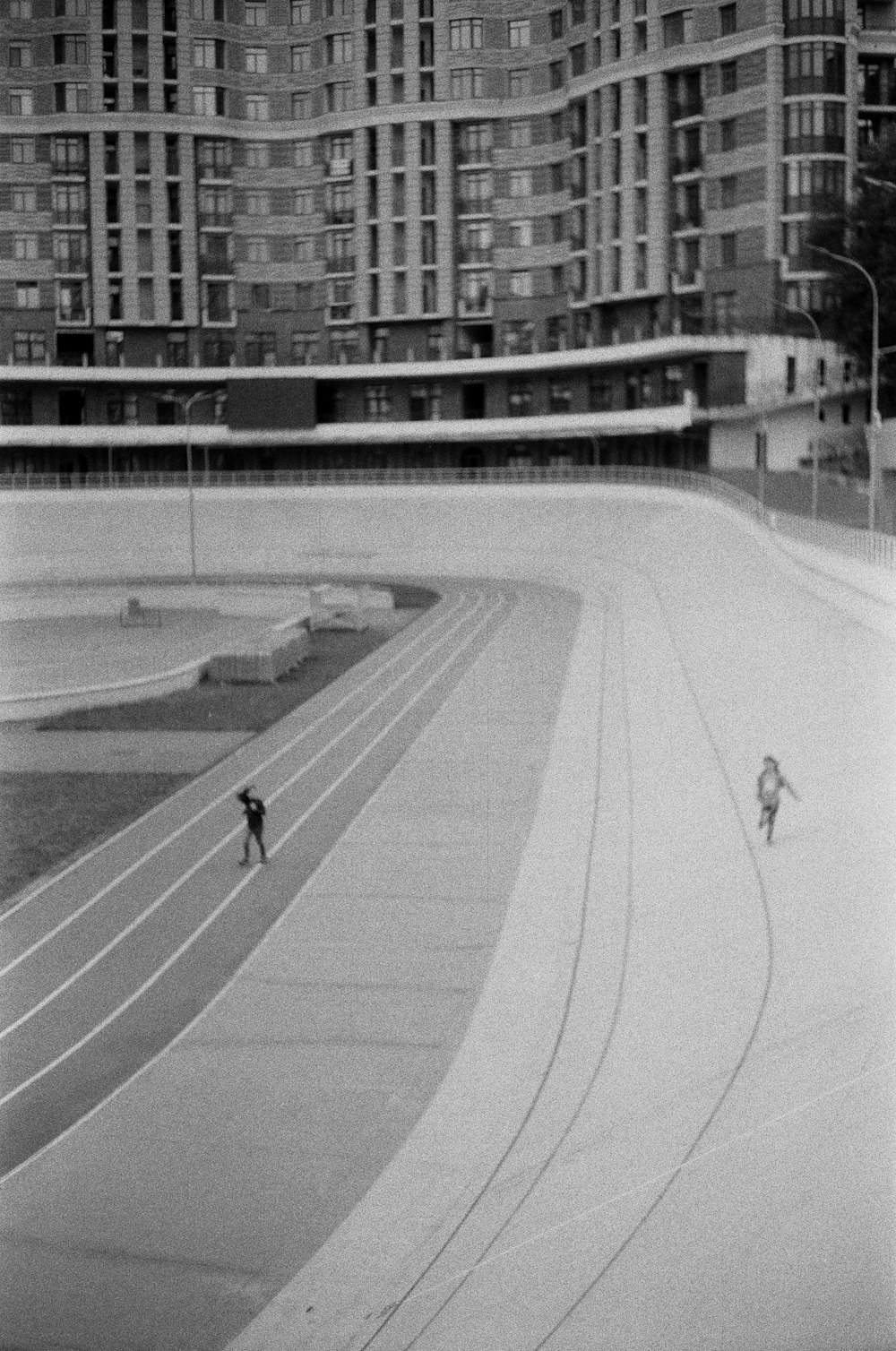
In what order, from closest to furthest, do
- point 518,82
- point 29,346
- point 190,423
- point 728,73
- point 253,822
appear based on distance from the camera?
point 253,822
point 518,82
point 728,73
point 29,346
point 190,423

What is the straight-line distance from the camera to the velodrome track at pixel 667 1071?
26.1 feet

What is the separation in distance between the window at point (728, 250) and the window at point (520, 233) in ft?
A: 12.8

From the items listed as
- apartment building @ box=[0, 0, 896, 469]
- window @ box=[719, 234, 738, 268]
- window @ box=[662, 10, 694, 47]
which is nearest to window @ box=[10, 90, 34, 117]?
apartment building @ box=[0, 0, 896, 469]

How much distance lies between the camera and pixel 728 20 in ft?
72.9

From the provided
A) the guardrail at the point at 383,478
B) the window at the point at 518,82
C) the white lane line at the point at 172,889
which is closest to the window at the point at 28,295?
the window at the point at 518,82

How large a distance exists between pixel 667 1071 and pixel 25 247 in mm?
10623

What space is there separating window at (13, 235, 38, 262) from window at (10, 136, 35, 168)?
2.31ft

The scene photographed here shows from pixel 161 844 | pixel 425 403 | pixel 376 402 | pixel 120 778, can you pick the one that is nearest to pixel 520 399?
pixel 425 403

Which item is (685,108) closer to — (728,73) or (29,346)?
(728,73)

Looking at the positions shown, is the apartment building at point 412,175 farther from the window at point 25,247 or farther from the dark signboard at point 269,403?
the dark signboard at point 269,403

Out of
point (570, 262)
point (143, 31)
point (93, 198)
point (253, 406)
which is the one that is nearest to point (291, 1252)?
point (143, 31)

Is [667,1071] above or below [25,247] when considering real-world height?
below

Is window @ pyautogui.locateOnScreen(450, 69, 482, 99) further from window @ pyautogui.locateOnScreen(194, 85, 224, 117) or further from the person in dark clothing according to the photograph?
the person in dark clothing

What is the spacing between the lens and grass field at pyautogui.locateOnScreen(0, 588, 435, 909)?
18.5m
